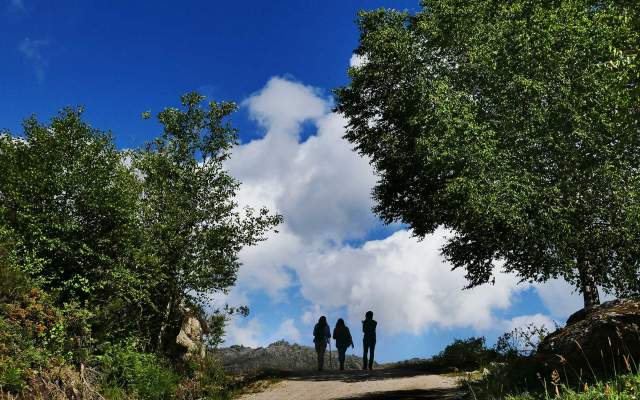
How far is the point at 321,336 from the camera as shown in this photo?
2719 centimetres

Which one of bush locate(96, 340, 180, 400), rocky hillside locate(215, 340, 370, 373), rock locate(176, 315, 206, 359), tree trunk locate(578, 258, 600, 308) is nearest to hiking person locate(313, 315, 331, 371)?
rocky hillside locate(215, 340, 370, 373)

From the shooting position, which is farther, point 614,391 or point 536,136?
point 536,136

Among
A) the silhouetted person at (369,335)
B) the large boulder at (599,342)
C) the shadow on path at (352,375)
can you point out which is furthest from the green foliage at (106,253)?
the large boulder at (599,342)

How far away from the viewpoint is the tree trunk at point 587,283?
68.8 feet

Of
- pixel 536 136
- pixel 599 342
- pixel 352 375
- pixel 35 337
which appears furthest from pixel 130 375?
pixel 536 136

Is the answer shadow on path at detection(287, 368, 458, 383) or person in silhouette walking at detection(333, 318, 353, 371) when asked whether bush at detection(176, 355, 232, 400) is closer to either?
shadow on path at detection(287, 368, 458, 383)

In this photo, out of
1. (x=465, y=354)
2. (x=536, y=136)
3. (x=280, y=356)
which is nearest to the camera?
(x=536, y=136)

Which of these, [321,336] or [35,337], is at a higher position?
[321,336]

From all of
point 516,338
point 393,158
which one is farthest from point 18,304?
point 393,158

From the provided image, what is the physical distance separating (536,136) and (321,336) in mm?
13938

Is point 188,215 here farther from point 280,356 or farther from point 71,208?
point 280,356

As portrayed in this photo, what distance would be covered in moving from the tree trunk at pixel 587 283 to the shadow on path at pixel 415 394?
7.70 m

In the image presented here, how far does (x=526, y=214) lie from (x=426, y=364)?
9.32 metres

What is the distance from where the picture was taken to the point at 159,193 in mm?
22078
